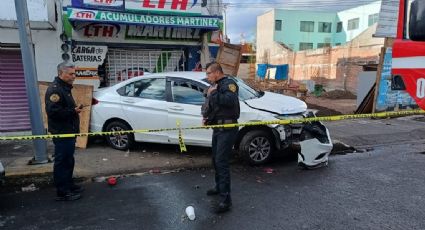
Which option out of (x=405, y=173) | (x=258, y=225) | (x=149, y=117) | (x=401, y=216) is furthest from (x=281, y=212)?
(x=149, y=117)

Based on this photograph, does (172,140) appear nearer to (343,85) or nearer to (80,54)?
(80,54)

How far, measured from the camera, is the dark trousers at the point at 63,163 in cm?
462

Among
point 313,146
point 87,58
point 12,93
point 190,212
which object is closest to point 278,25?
point 87,58

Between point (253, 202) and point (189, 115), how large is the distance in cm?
236

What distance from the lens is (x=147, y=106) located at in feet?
22.1

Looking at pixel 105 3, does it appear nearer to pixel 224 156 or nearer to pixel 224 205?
pixel 224 156

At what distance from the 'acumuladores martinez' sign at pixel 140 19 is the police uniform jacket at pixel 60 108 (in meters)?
3.76

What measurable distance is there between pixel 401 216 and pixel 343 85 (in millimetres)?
23565

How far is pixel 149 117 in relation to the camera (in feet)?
22.1

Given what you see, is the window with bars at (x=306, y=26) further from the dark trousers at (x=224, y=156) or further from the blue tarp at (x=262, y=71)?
the dark trousers at (x=224, y=156)

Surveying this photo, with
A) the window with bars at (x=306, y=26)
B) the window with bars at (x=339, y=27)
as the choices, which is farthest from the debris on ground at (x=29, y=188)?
the window with bars at (x=339, y=27)

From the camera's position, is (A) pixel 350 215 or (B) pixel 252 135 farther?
(B) pixel 252 135

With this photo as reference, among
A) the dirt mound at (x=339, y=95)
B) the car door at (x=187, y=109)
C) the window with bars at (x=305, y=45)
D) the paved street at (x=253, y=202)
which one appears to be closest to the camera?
the paved street at (x=253, y=202)

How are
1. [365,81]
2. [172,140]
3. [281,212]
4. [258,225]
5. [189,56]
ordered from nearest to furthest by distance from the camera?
[258,225]
[281,212]
[172,140]
[189,56]
[365,81]
